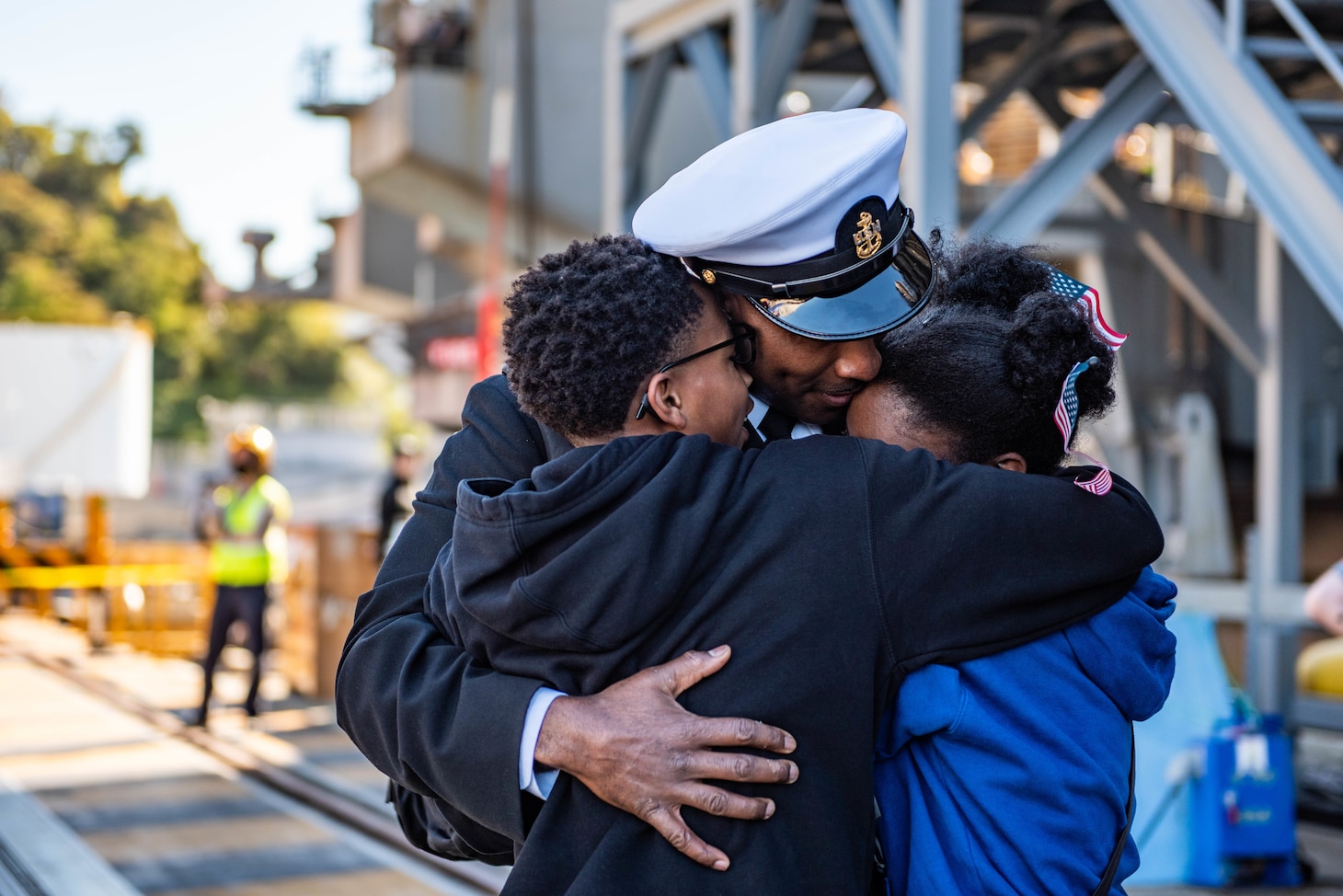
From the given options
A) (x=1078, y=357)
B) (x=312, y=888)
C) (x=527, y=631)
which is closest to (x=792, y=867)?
(x=527, y=631)

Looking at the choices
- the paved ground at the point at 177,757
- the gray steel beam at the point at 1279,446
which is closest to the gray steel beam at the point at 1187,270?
the gray steel beam at the point at 1279,446

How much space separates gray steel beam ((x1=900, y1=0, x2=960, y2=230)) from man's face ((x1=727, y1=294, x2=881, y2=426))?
4.26m

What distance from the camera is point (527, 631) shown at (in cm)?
149

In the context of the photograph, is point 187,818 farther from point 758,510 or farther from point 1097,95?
point 1097,95

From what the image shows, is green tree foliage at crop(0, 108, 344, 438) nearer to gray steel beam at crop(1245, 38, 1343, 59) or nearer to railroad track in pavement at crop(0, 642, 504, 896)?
railroad track in pavement at crop(0, 642, 504, 896)

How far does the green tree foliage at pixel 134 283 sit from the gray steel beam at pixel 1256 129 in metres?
38.3

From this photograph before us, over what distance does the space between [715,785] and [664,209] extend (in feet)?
2.03

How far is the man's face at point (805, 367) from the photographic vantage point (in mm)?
1621

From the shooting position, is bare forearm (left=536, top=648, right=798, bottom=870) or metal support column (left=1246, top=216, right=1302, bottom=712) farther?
metal support column (left=1246, top=216, right=1302, bottom=712)

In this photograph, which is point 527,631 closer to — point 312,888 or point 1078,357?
point 1078,357

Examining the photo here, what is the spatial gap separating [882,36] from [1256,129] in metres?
1.75

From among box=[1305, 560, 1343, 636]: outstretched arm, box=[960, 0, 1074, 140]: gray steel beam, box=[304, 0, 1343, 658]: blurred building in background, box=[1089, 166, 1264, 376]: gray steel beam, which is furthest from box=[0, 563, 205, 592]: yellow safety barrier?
box=[1305, 560, 1343, 636]: outstretched arm

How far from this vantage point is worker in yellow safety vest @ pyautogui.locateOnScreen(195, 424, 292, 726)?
9297 millimetres

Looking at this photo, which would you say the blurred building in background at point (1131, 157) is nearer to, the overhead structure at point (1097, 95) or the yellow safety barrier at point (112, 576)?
the overhead structure at point (1097, 95)
